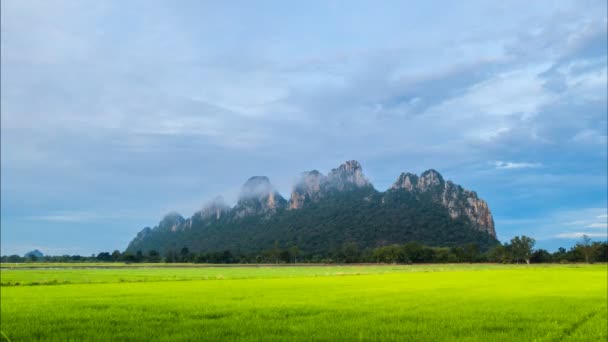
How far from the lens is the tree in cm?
14750

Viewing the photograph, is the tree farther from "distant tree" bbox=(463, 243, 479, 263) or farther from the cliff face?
the cliff face

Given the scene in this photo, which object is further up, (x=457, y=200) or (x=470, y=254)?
(x=457, y=200)

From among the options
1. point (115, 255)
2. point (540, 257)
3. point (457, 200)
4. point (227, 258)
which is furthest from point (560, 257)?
point (115, 255)

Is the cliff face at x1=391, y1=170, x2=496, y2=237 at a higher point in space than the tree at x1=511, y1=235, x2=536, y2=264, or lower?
higher

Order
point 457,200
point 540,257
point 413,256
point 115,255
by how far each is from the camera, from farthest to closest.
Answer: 1. point 457,200
2. point 115,255
3. point 540,257
4. point 413,256

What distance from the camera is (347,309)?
64.7ft

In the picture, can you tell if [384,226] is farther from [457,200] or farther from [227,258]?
[227,258]

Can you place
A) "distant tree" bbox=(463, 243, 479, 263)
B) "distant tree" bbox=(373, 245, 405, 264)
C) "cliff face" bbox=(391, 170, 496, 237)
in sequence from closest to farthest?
"distant tree" bbox=(373, 245, 405, 264)
"distant tree" bbox=(463, 243, 479, 263)
"cliff face" bbox=(391, 170, 496, 237)

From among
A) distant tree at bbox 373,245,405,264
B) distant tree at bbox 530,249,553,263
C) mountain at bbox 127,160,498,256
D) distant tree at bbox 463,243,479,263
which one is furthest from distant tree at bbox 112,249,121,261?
distant tree at bbox 530,249,553,263

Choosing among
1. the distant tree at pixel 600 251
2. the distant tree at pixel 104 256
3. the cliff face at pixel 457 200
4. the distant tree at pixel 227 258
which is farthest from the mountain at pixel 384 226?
the distant tree at pixel 600 251

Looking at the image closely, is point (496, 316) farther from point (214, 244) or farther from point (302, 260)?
point (214, 244)

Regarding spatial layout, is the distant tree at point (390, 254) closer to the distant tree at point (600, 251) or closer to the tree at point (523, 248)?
the tree at point (523, 248)

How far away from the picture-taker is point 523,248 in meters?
148

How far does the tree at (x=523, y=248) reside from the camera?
147500 millimetres
